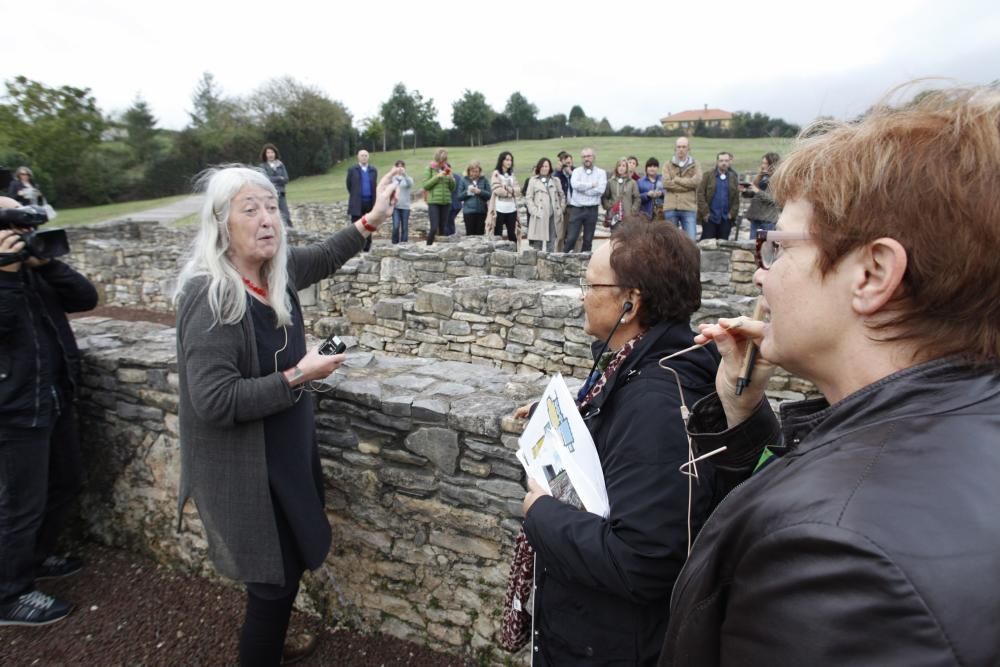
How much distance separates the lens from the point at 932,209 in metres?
0.88

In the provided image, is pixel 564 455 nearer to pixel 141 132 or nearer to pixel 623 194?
pixel 623 194

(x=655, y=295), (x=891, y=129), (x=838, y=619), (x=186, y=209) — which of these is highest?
(x=891, y=129)

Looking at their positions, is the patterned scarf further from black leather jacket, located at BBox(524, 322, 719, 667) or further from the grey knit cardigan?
the grey knit cardigan

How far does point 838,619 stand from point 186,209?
33.9m

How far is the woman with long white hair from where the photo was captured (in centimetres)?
213

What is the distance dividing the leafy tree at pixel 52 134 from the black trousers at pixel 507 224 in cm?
3292

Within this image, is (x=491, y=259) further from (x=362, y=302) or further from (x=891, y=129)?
(x=891, y=129)

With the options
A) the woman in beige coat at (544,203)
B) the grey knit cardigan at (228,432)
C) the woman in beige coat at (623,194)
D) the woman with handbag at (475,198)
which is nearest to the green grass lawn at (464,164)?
the woman in beige coat at (623,194)

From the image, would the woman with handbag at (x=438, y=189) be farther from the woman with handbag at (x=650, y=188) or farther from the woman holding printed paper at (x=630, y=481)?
the woman holding printed paper at (x=630, y=481)

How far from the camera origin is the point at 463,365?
334 centimetres

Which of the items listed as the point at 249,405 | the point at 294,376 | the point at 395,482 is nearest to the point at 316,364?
the point at 294,376

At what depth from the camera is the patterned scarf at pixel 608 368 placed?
5.88ft

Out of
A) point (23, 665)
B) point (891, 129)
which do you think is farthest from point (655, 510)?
point (23, 665)

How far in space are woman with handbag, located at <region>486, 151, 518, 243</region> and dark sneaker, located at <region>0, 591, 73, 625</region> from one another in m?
9.86
